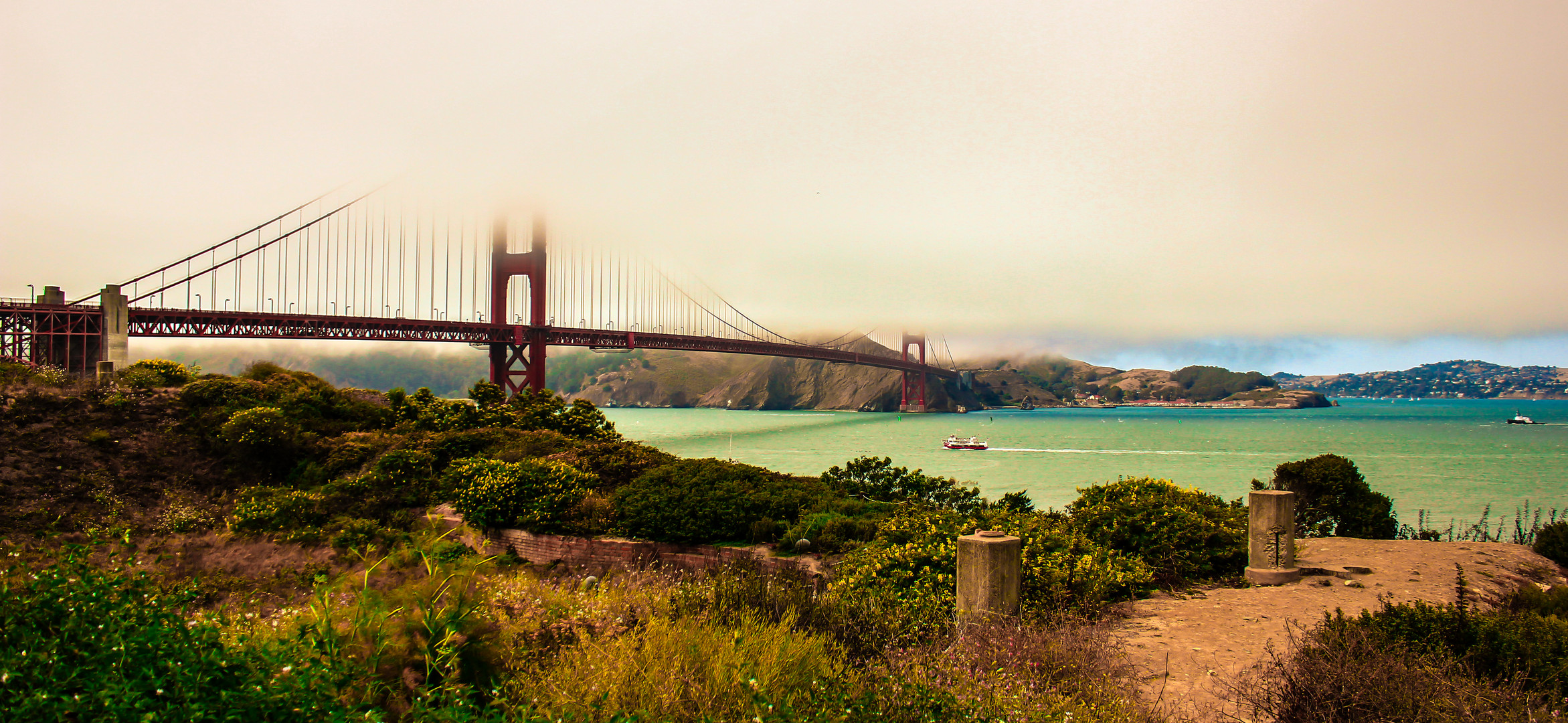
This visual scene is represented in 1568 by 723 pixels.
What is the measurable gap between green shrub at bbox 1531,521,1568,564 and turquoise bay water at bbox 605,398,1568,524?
545 inches

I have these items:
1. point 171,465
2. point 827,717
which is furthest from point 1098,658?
point 171,465

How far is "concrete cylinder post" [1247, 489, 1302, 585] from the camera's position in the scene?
26.2 ft

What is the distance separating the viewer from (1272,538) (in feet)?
26.5

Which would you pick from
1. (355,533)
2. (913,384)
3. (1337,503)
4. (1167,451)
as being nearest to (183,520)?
(355,533)

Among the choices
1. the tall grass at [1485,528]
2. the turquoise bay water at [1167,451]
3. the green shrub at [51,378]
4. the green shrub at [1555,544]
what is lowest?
the turquoise bay water at [1167,451]

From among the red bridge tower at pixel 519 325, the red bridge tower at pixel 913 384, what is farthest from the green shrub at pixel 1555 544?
the red bridge tower at pixel 913 384

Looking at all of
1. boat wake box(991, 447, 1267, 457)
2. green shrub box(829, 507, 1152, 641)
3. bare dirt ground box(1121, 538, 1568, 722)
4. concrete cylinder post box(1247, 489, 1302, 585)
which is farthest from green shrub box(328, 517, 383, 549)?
boat wake box(991, 447, 1267, 457)

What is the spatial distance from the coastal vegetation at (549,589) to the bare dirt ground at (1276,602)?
1.07 feet

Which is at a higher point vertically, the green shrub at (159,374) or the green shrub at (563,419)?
the green shrub at (159,374)

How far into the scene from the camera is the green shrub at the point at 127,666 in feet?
9.55

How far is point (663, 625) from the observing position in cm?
435

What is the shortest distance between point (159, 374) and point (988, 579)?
19.7 m

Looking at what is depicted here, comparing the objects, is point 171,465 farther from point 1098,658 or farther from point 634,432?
→ point 634,432

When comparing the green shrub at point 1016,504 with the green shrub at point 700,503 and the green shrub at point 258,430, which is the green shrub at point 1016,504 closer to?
the green shrub at point 700,503
